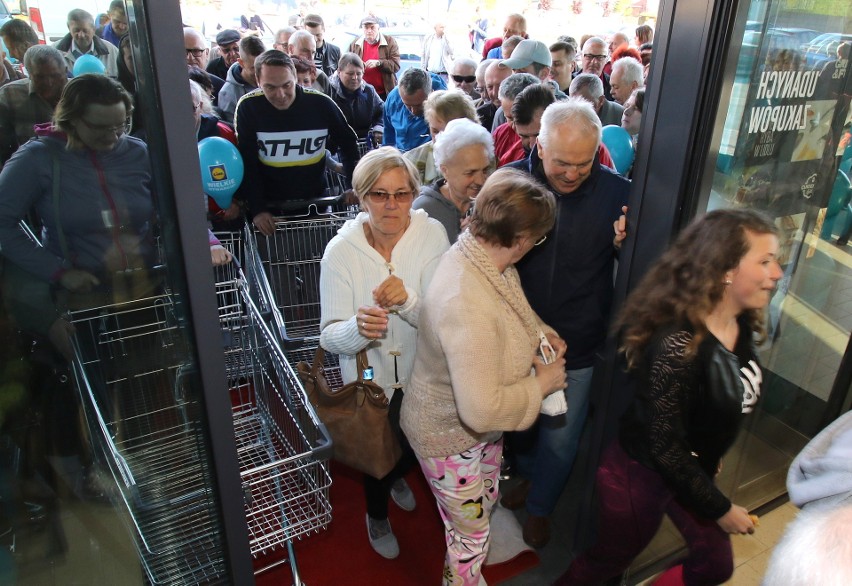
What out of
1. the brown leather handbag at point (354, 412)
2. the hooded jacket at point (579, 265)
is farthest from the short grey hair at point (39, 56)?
the hooded jacket at point (579, 265)

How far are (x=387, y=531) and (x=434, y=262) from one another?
125cm

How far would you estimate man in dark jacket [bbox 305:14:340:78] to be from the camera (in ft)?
24.6

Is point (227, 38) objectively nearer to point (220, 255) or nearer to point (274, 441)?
point (220, 255)

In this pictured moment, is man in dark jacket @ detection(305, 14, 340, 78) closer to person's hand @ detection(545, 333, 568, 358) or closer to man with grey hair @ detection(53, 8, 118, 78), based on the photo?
person's hand @ detection(545, 333, 568, 358)

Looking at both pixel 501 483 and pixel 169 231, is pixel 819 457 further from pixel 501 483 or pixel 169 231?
pixel 501 483

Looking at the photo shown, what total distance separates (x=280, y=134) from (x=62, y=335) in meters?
2.61

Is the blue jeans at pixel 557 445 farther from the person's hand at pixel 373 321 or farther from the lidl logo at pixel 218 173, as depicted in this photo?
the lidl logo at pixel 218 173

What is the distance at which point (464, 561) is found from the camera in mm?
2078

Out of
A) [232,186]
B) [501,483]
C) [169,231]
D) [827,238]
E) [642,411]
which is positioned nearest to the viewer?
[169,231]

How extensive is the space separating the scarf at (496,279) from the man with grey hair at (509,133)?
1.51 metres

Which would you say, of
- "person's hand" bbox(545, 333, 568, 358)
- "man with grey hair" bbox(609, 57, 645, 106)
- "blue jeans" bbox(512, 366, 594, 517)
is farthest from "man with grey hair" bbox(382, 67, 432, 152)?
"person's hand" bbox(545, 333, 568, 358)

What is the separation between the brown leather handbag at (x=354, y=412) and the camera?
2125 millimetres

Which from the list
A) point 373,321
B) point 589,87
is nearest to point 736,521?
point 373,321

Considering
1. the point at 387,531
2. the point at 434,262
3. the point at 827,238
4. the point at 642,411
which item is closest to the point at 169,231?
the point at 434,262
